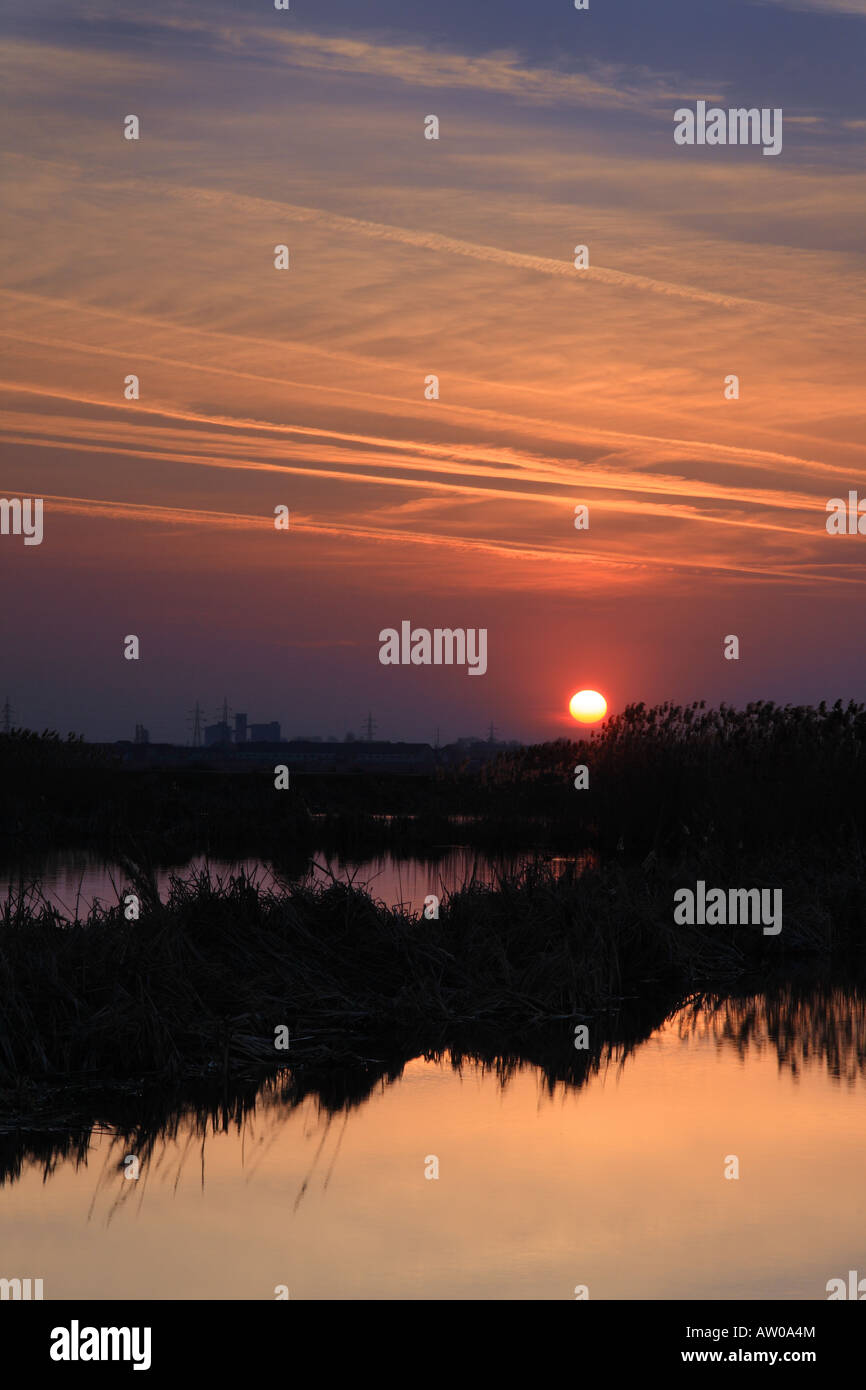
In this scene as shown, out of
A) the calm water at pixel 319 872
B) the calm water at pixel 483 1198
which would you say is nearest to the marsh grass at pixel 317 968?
the calm water at pixel 483 1198

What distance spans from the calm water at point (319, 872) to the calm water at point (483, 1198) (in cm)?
730

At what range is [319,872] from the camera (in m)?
21.7

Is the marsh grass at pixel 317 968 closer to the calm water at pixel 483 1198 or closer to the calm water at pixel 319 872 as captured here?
the calm water at pixel 483 1198

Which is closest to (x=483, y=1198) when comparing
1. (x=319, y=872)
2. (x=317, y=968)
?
(x=317, y=968)

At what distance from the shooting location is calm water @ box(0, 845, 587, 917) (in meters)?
18.7

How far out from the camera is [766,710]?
26109 millimetres

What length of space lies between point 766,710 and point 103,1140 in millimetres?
19477

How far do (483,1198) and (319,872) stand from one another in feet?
47.3

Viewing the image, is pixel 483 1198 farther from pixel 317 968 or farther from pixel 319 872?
pixel 319 872

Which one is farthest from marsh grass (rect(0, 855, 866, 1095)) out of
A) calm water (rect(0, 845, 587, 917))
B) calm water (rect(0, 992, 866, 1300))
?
calm water (rect(0, 845, 587, 917))

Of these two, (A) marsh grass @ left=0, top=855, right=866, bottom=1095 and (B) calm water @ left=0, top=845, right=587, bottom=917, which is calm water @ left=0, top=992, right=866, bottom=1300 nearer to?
(A) marsh grass @ left=0, top=855, right=866, bottom=1095

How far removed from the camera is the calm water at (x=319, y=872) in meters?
18.7
